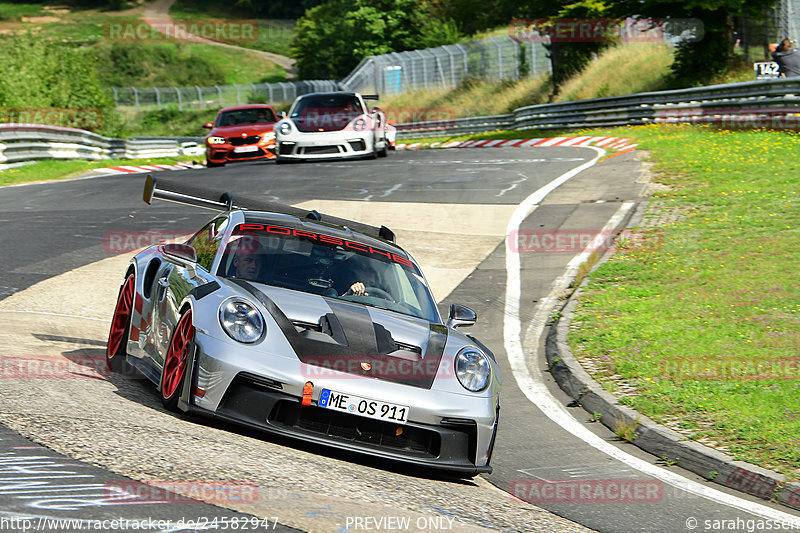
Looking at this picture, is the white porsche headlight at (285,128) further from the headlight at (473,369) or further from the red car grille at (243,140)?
the headlight at (473,369)

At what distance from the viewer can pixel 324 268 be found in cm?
690

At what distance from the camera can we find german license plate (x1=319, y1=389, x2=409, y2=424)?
5484mm

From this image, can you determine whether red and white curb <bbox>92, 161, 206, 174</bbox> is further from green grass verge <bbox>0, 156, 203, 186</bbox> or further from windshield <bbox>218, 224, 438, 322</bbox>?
windshield <bbox>218, 224, 438, 322</bbox>

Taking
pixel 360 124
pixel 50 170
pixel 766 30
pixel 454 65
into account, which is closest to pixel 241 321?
pixel 360 124

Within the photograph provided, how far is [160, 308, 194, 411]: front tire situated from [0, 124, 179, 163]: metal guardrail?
20673mm

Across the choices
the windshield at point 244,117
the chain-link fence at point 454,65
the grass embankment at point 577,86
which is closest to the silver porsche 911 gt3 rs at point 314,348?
the windshield at point 244,117

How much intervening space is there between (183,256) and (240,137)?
20.3m

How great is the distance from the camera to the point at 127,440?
5000 mm

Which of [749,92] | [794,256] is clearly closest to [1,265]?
[794,256]

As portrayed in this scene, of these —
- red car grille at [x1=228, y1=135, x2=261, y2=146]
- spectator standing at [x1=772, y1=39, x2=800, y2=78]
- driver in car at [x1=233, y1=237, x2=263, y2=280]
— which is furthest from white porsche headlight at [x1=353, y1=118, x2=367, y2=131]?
driver in car at [x1=233, y1=237, x2=263, y2=280]

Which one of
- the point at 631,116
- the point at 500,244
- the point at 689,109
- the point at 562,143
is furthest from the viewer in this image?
the point at 631,116

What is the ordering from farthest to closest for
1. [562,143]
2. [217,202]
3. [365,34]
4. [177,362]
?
[365,34], [562,143], [217,202], [177,362]

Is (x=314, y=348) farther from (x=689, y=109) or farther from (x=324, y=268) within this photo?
(x=689, y=109)

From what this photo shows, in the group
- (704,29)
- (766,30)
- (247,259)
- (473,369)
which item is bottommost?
(473,369)
